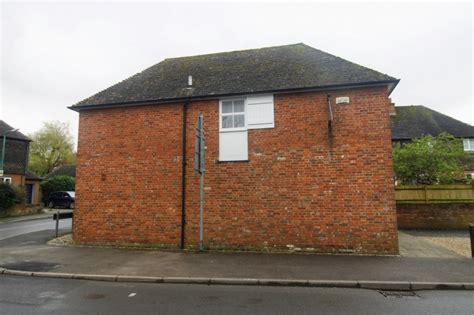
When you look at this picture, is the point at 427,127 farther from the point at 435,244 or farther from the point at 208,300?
the point at 208,300

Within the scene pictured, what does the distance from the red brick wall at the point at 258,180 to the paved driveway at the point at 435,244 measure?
118cm

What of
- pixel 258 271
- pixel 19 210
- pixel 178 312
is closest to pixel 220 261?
pixel 258 271

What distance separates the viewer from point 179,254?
342 inches

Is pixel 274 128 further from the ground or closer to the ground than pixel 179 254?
further from the ground

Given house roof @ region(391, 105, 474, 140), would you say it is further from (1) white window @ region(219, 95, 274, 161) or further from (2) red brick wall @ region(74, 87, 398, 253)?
(1) white window @ region(219, 95, 274, 161)

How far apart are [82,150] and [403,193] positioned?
1363 cm

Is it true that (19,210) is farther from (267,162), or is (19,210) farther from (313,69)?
(313,69)

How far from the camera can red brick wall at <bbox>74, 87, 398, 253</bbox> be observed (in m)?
8.81

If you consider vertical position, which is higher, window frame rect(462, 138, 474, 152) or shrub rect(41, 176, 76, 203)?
window frame rect(462, 138, 474, 152)

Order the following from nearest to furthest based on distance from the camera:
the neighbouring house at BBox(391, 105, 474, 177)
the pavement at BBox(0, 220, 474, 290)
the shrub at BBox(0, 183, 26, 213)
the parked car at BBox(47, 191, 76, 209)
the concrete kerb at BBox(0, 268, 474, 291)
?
1. the concrete kerb at BBox(0, 268, 474, 291)
2. the pavement at BBox(0, 220, 474, 290)
3. the shrub at BBox(0, 183, 26, 213)
4. the neighbouring house at BBox(391, 105, 474, 177)
5. the parked car at BBox(47, 191, 76, 209)

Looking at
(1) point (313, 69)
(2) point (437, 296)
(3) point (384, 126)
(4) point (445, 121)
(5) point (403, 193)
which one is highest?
(4) point (445, 121)

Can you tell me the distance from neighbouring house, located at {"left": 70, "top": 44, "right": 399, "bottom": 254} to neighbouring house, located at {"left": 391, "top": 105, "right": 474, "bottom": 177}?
19872mm

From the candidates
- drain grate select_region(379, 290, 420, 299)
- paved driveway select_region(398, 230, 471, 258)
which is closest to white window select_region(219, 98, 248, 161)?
drain grate select_region(379, 290, 420, 299)

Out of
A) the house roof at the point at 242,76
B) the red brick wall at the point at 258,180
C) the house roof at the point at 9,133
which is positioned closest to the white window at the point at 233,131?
the red brick wall at the point at 258,180
